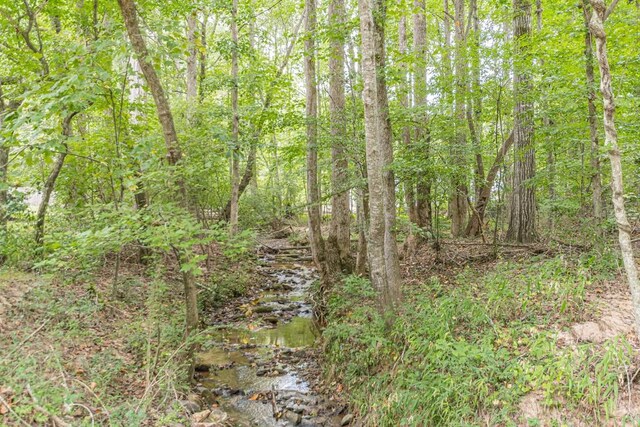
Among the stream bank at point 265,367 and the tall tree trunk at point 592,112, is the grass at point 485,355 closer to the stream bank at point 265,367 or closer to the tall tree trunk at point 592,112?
the stream bank at point 265,367

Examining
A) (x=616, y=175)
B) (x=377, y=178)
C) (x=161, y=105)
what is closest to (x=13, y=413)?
(x=161, y=105)

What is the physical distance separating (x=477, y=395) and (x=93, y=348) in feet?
16.3

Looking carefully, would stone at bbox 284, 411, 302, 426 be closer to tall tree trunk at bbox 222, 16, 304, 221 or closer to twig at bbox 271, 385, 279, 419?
twig at bbox 271, 385, 279, 419

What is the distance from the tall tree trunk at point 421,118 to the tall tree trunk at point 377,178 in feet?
3.42

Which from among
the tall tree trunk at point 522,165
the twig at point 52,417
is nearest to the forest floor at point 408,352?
the twig at point 52,417

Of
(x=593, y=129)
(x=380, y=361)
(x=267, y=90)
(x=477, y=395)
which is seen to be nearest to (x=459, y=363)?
(x=477, y=395)

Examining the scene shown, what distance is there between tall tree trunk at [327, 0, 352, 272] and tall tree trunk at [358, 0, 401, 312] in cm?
155

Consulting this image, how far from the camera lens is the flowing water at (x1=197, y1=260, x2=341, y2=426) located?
17.7 feet

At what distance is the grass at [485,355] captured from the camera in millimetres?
3648

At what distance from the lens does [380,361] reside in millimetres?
5359

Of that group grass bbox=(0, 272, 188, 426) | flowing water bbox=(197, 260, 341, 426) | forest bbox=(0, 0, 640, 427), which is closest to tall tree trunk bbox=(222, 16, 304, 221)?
forest bbox=(0, 0, 640, 427)

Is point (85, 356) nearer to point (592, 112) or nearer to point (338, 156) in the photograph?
point (338, 156)

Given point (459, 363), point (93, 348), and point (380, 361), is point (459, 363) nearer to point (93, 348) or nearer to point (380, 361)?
point (380, 361)

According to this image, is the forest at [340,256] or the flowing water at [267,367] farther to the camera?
the flowing water at [267,367]
